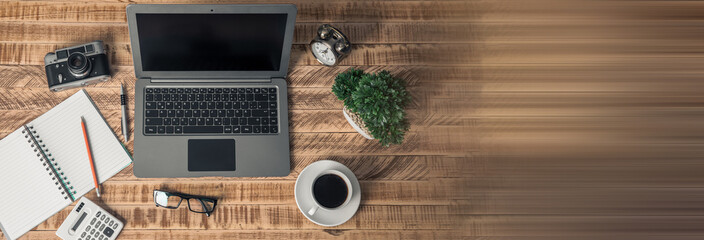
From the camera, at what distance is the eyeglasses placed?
0.85m

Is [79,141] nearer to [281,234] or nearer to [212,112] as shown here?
[212,112]

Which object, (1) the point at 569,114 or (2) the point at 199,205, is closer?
(1) the point at 569,114

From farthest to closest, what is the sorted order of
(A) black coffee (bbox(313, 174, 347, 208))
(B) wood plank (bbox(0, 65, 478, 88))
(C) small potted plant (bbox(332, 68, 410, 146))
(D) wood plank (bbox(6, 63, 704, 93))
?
(B) wood plank (bbox(0, 65, 478, 88)) → (A) black coffee (bbox(313, 174, 347, 208)) → (C) small potted plant (bbox(332, 68, 410, 146)) → (D) wood plank (bbox(6, 63, 704, 93))

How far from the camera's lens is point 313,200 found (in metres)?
0.83

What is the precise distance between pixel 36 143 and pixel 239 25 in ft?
1.77

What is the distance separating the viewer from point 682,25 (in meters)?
0.12

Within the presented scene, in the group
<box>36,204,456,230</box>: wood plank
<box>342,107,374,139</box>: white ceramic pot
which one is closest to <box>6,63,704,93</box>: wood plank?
<box>342,107,374,139</box>: white ceramic pot

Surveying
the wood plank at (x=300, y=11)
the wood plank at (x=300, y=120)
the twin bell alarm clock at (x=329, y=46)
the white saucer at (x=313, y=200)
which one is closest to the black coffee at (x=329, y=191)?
the white saucer at (x=313, y=200)

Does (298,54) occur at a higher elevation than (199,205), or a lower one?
higher

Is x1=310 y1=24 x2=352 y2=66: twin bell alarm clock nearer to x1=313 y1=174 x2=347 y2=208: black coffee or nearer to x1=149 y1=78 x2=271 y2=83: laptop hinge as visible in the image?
x1=149 y1=78 x2=271 y2=83: laptop hinge

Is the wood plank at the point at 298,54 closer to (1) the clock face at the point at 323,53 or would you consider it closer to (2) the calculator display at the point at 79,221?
(1) the clock face at the point at 323,53

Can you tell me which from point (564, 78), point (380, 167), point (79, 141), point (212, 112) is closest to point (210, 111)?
point (212, 112)

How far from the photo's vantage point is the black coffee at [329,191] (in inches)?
31.4

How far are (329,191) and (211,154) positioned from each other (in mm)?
285
